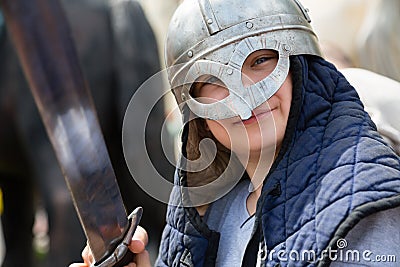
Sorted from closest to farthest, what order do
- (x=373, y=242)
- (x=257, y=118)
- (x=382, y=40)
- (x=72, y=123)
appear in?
(x=373, y=242)
(x=257, y=118)
(x=72, y=123)
(x=382, y=40)

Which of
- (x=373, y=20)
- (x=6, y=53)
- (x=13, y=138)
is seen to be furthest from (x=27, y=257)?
(x=373, y=20)

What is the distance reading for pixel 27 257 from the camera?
5.28m

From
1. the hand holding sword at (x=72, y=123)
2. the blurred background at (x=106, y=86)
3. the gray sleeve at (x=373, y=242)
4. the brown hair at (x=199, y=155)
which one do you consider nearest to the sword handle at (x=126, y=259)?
the hand holding sword at (x=72, y=123)

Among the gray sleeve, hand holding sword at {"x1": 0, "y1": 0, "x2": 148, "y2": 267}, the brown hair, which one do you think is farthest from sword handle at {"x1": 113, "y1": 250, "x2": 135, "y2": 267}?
the gray sleeve

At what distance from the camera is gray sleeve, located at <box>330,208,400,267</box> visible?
1883 mm

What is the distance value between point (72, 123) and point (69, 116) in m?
0.02

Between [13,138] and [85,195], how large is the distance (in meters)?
2.73

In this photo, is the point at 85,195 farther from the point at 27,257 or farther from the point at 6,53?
the point at 27,257

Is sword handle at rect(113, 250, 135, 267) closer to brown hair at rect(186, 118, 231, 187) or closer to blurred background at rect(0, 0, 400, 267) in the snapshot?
brown hair at rect(186, 118, 231, 187)

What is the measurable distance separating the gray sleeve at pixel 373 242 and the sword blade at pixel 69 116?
49 centimetres

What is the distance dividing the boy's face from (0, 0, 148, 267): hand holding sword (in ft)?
0.84

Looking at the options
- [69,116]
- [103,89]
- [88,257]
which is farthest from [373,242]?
[103,89]

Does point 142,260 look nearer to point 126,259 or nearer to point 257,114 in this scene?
point 126,259

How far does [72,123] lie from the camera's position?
7.50 feet
